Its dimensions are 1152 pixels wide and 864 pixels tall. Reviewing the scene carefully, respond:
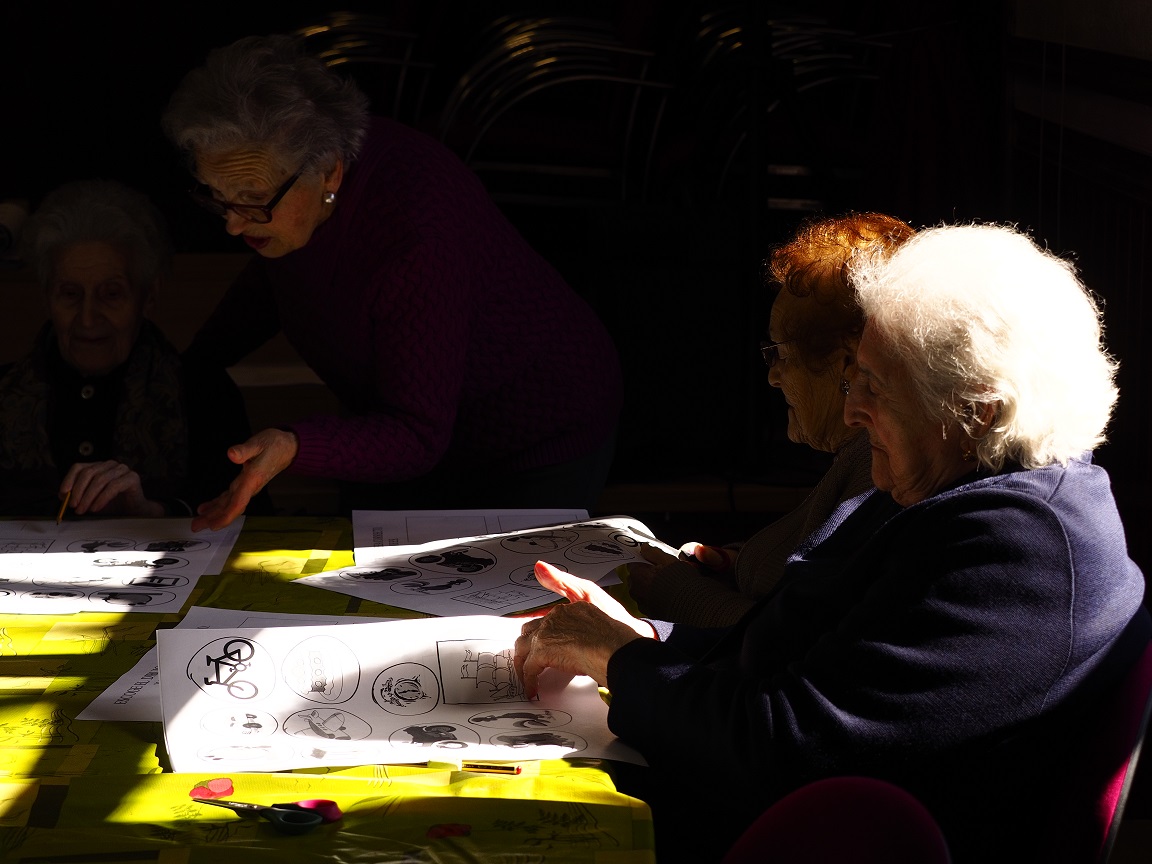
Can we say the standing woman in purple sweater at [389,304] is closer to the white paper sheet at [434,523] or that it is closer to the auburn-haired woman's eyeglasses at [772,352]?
the white paper sheet at [434,523]

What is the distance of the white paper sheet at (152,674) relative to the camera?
131 cm

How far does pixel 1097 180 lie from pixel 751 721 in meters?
2.19

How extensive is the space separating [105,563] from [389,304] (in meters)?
0.60

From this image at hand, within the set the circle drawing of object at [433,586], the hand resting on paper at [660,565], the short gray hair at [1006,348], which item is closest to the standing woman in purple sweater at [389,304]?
the circle drawing of object at [433,586]

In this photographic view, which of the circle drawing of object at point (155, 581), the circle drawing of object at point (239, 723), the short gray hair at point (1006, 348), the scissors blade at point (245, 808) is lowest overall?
the circle drawing of object at point (155, 581)

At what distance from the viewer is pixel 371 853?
99cm

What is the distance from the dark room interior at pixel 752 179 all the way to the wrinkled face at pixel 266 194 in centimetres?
64

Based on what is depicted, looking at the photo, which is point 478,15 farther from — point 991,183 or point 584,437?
point 584,437

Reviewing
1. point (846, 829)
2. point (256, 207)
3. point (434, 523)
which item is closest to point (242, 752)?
point (846, 829)

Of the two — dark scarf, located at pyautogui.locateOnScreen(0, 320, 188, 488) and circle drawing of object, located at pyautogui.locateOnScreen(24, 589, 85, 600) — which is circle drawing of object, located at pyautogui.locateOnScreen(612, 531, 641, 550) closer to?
circle drawing of object, located at pyautogui.locateOnScreen(24, 589, 85, 600)

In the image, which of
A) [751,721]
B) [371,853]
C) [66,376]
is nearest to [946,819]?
[751,721]

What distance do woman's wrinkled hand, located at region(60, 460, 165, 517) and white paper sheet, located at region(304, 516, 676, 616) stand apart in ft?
1.65

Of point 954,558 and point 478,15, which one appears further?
point 478,15

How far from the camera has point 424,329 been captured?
6.87 ft
